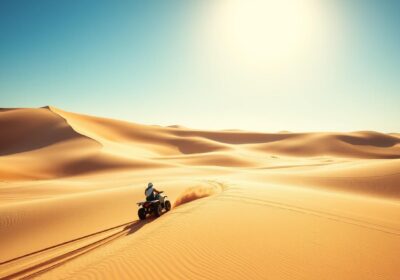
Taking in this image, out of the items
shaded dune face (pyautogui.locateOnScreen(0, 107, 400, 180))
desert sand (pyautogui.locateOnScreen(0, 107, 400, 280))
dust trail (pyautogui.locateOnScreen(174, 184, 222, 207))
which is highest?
shaded dune face (pyautogui.locateOnScreen(0, 107, 400, 180))

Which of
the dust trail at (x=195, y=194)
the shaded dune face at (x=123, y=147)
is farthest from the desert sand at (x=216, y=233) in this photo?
the shaded dune face at (x=123, y=147)

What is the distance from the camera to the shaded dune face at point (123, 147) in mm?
30031

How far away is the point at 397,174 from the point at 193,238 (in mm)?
15366

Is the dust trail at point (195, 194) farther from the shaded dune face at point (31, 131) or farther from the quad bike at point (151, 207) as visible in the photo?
the shaded dune face at point (31, 131)

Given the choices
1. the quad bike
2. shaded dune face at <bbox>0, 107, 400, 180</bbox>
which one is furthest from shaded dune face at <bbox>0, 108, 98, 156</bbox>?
the quad bike

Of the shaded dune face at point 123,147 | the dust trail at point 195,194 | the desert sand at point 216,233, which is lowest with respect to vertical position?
the desert sand at point 216,233

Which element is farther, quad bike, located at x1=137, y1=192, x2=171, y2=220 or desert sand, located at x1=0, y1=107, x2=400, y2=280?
quad bike, located at x1=137, y1=192, x2=171, y2=220

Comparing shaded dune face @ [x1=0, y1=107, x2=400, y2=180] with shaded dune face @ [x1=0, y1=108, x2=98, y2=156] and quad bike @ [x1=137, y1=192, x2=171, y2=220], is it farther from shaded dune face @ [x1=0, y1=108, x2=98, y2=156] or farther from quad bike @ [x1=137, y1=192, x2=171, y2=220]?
quad bike @ [x1=137, y1=192, x2=171, y2=220]

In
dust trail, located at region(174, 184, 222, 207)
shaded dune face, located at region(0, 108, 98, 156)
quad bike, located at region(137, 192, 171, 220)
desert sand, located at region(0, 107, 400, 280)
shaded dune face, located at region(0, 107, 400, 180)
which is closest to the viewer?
desert sand, located at region(0, 107, 400, 280)

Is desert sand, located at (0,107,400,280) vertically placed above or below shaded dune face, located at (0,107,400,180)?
below

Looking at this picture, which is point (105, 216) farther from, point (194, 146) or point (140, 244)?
point (194, 146)

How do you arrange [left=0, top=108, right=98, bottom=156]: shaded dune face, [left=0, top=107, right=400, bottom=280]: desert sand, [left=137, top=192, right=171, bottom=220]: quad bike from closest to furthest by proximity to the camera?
[left=0, top=107, right=400, bottom=280]: desert sand, [left=137, top=192, right=171, bottom=220]: quad bike, [left=0, top=108, right=98, bottom=156]: shaded dune face

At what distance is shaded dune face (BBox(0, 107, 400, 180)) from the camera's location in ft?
98.5

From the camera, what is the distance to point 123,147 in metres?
44.0
